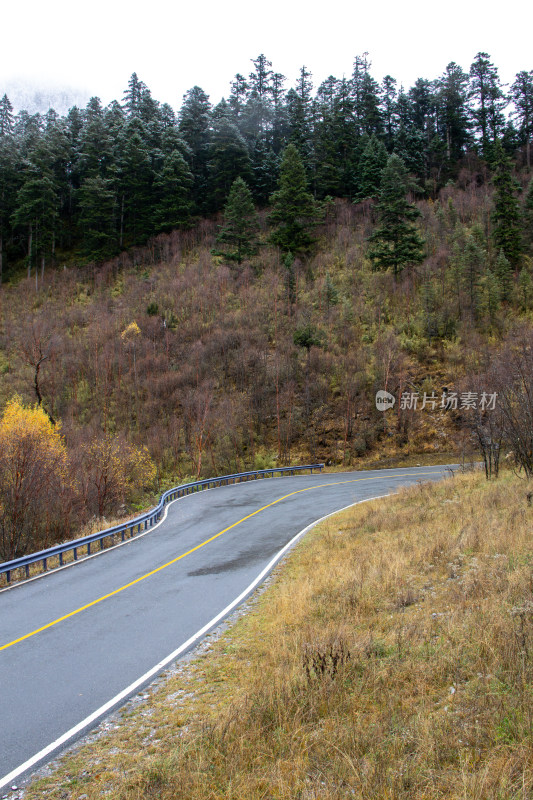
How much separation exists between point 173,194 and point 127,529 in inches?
2165

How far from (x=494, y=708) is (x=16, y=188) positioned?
8202 cm

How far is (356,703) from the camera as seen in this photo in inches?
200

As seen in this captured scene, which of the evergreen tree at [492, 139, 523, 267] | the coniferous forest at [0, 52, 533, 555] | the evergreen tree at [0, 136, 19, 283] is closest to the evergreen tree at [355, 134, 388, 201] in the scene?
the coniferous forest at [0, 52, 533, 555]

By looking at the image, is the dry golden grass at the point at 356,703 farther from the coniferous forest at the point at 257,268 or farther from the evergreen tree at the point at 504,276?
the evergreen tree at the point at 504,276

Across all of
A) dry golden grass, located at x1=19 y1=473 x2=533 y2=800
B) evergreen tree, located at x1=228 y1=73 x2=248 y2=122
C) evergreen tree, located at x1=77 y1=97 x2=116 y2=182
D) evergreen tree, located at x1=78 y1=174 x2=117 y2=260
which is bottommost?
dry golden grass, located at x1=19 y1=473 x2=533 y2=800

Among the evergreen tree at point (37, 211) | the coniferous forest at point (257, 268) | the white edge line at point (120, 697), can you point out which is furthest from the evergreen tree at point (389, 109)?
the white edge line at point (120, 697)

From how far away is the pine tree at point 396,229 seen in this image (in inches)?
1876

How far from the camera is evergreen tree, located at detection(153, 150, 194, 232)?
2389 inches

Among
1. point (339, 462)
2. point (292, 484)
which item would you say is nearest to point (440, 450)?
point (339, 462)

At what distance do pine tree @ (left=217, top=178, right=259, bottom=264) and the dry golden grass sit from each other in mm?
52350

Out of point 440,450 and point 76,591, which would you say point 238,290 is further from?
point 76,591

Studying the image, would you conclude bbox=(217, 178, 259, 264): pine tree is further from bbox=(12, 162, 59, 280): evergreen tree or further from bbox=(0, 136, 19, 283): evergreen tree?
bbox=(0, 136, 19, 283): evergreen tree

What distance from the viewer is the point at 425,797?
350 centimetres

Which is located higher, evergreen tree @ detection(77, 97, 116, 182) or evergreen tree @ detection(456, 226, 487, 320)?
evergreen tree @ detection(77, 97, 116, 182)
